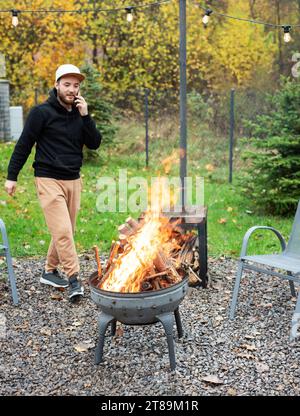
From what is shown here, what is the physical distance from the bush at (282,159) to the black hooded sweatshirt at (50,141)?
3.92 meters

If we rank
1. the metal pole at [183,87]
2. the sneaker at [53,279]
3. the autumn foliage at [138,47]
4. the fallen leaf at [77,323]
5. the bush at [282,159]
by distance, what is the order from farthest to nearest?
the autumn foliage at [138,47]
the bush at [282,159]
the metal pole at [183,87]
the sneaker at [53,279]
the fallen leaf at [77,323]

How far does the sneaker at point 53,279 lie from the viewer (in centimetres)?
510

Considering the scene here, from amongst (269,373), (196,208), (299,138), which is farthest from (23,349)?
(299,138)

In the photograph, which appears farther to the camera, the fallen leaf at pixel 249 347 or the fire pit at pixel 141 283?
the fallen leaf at pixel 249 347

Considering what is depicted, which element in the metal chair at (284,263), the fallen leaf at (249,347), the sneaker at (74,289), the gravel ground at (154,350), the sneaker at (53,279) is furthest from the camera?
the sneaker at (53,279)

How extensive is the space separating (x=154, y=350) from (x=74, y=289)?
1.21 metres

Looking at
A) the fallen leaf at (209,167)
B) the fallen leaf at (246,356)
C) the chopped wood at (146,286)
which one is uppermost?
the fallen leaf at (209,167)

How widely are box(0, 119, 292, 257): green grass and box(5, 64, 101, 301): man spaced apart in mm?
1632

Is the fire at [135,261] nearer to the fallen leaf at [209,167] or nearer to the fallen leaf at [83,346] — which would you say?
the fallen leaf at [83,346]

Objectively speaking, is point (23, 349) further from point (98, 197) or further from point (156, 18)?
point (156, 18)

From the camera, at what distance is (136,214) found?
8.08 m

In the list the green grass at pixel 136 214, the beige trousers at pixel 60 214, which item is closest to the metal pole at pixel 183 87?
the green grass at pixel 136 214

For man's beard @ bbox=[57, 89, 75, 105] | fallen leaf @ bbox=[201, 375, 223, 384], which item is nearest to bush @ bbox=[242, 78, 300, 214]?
man's beard @ bbox=[57, 89, 75, 105]

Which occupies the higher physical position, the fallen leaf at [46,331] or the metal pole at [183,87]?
the metal pole at [183,87]
